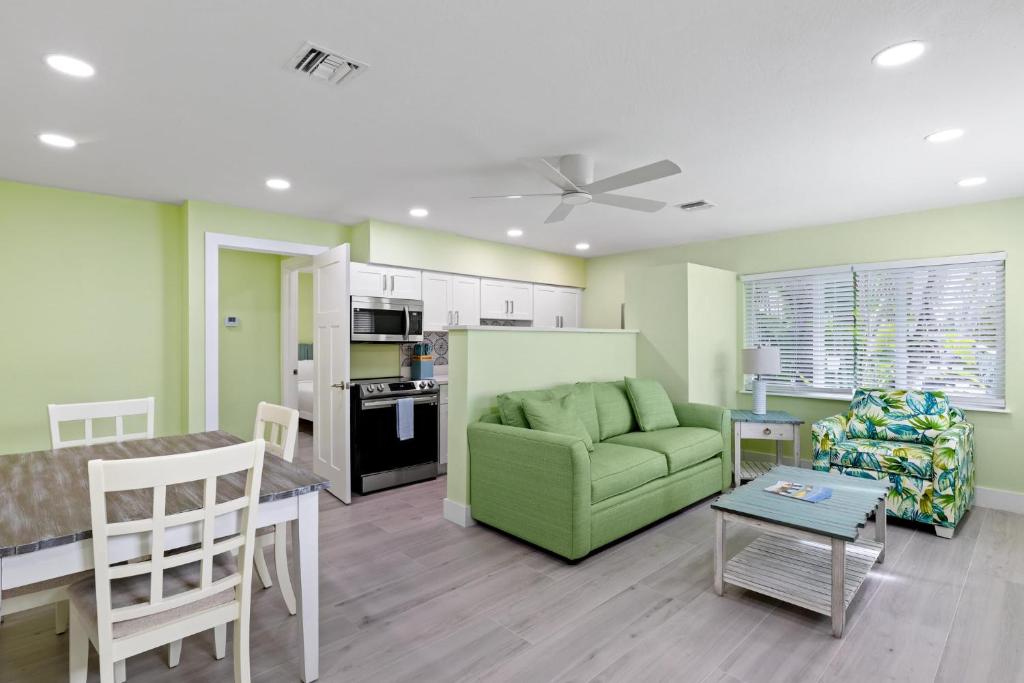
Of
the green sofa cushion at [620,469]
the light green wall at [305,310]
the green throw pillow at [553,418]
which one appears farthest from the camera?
the light green wall at [305,310]

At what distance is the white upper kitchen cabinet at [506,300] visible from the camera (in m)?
5.69

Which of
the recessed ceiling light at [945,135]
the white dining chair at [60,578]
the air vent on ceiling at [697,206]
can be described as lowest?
the white dining chair at [60,578]

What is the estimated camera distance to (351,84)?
2223 millimetres

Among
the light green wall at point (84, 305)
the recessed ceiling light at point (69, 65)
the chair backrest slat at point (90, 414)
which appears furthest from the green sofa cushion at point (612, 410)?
the recessed ceiling light at point (69, 65)

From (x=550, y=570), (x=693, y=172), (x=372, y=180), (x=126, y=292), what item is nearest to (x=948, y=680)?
(x=550, y=570)

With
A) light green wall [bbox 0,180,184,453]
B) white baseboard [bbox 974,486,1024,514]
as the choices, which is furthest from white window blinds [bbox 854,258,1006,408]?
light green wall [bbox 0,180,184,453]

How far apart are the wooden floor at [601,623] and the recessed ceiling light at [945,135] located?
2.40m

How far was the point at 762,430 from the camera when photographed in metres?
4.49

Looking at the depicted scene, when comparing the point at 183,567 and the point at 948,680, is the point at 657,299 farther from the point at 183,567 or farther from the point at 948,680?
the point at 183,567

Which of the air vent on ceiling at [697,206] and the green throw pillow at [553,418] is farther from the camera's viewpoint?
the air vent on ceiling at [697,206]

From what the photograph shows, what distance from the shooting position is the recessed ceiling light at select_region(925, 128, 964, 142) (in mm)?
2670

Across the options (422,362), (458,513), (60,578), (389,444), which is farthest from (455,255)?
(60,578)

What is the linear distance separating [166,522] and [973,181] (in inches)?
194

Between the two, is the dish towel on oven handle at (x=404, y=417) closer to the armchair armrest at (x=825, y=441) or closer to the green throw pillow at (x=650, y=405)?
the green throw pillow at (x=650, y=405)
